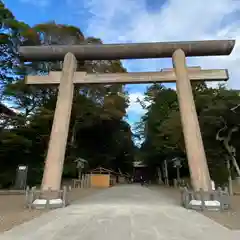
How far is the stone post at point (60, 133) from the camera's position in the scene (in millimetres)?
11852

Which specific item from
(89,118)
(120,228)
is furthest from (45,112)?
(120,228)

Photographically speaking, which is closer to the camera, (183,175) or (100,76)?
(100,76)

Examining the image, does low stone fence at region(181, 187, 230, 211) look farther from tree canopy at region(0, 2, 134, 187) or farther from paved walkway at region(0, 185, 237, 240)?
tree canopy at region(0, 2, 134, 187)

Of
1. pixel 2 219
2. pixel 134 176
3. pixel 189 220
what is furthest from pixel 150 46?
pixel 134 176

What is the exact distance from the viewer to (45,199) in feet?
36.7

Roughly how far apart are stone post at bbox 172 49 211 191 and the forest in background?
24.8ft

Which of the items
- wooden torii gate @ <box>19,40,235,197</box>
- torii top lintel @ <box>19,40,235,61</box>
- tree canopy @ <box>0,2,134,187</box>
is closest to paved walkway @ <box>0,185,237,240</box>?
wooden torii gate @ <box>19,40,235,197</box>

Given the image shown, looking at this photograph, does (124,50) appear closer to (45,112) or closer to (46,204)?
(46,204)

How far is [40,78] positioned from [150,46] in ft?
18.1

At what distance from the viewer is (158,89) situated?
1604 inches

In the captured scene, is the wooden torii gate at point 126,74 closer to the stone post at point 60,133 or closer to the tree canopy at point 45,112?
the stone post at point 60,133

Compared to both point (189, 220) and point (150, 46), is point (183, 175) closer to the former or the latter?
point (150, 46)

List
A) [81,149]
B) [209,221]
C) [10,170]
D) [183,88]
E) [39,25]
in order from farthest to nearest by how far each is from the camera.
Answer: [81,149], [39,25], [10,170], [183,88], [209,221]

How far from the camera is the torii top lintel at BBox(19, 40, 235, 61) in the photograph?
14023mm
